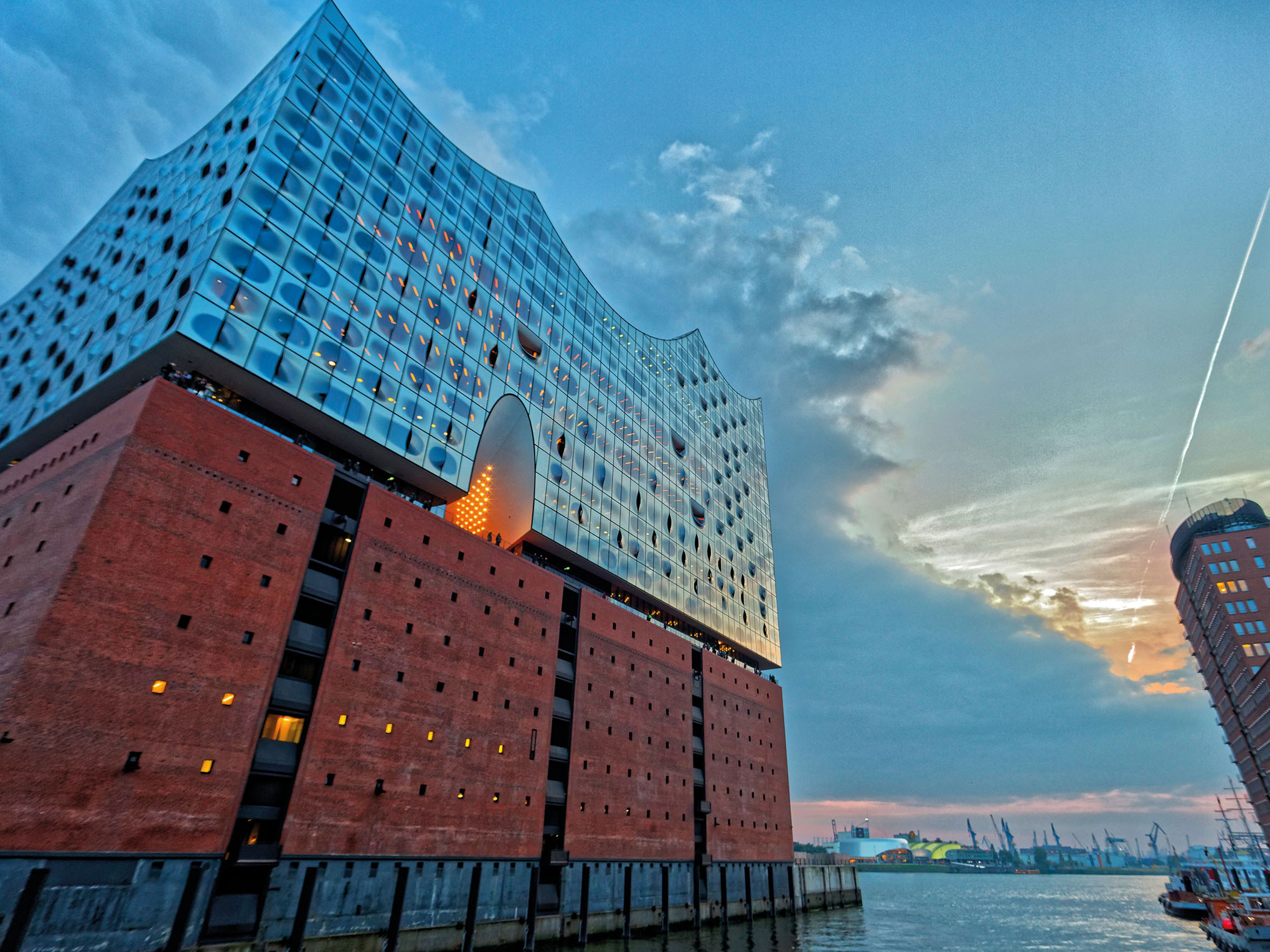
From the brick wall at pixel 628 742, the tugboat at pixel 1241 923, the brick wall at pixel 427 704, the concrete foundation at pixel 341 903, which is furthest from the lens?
the brick wall at pixel 628 742

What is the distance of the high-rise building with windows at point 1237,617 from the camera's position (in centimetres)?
7069

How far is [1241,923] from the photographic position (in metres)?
39.0

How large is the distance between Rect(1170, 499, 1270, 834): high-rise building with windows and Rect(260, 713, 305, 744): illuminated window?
8369 centimetres

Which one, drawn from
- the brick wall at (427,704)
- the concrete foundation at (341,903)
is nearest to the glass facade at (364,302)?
the brick wall at (427,704)

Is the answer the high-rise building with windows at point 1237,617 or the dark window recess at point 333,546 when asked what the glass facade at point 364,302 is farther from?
the high-rise building with windows at point 1237,617

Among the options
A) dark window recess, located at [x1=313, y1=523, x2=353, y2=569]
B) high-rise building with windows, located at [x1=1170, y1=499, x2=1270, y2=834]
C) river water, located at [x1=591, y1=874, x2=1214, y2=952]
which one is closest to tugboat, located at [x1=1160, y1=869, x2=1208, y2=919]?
river water, located at [x1=591, y1=874, x2=1214, y2=952]

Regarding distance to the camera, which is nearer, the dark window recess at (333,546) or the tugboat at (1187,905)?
the dark window recess at (333,546)

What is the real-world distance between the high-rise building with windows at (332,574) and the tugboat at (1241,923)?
30575 millimetres

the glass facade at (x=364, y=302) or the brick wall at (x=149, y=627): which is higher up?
the glass facade at (x=364, y=302)

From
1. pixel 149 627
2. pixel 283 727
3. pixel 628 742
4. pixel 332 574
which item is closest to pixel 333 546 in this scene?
pixel 332 574

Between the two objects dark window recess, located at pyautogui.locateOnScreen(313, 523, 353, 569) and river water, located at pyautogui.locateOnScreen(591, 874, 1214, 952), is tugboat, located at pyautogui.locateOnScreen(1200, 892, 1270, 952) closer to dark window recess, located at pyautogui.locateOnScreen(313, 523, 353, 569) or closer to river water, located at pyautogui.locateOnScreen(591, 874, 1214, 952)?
river water, located at pyautogui.locateOnScreen(591, 874, 1214, 952)

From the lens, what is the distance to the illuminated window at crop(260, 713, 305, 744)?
25297 millimetres

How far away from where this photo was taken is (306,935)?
24094 mm

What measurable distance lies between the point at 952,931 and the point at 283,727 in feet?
200
